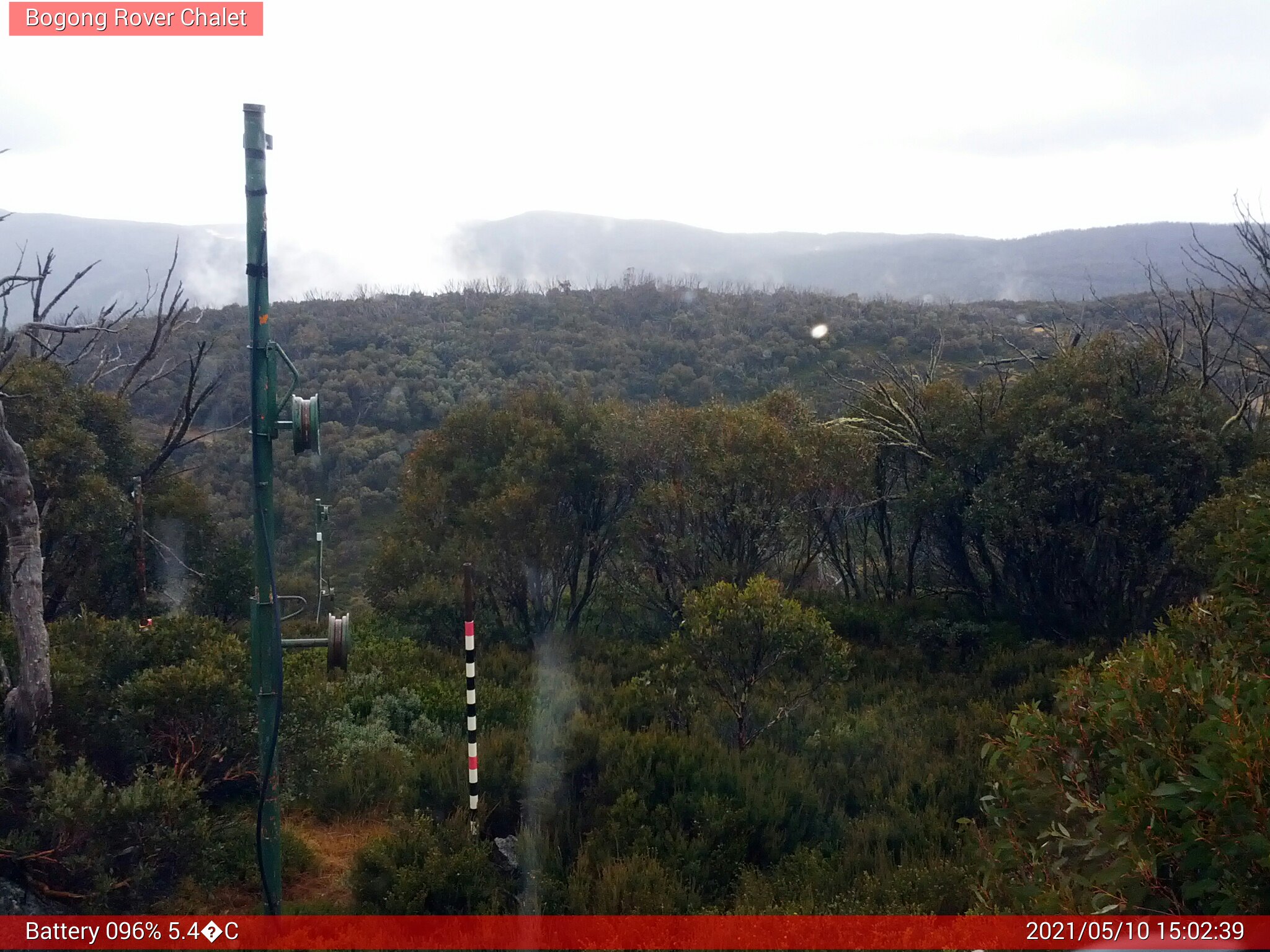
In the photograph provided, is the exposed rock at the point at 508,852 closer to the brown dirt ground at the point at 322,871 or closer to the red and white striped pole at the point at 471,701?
the red and white striped pole at the point at 471,701

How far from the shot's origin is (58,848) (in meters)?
5.46

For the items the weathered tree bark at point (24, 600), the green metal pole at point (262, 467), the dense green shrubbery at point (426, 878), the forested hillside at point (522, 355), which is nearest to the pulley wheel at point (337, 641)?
the green metal pole at point (262, 467)

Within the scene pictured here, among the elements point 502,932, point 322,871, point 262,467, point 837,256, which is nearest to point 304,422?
point 262,467

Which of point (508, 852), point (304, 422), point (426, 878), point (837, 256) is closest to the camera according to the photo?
point (304, 422)

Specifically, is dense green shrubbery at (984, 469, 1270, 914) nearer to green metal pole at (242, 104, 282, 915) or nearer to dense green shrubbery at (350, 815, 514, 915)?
dense green shrubbery at (350, 815, 514, 915)

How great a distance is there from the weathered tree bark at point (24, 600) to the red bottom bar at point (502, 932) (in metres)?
1.64

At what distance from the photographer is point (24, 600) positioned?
619 centimetres

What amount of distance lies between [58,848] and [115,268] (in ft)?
146

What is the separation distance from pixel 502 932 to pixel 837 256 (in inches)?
3837

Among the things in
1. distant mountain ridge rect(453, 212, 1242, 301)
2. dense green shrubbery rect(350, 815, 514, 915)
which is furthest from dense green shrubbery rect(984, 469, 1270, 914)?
distant mountain ridge rect(453, 212, 1242, 301)

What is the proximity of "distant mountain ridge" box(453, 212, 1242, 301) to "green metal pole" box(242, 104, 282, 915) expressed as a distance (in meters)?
46.9

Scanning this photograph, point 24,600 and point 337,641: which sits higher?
point 337,641

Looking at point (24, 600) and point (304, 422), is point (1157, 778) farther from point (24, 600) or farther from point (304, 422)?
point (24, 600)

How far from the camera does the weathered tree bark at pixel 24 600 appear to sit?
6.14 m
